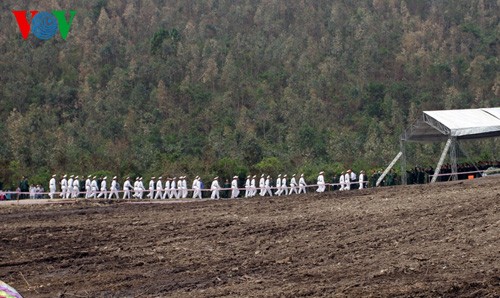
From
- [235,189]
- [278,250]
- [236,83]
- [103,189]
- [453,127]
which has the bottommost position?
[278,250]

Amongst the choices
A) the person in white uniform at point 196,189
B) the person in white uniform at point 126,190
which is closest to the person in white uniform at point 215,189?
the person in white uniform at point 196,189

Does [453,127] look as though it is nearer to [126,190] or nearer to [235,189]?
[235,189]

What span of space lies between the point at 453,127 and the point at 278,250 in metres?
16.6

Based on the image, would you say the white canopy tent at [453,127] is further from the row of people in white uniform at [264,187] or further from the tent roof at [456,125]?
the row of people in white uniform at [264,187]

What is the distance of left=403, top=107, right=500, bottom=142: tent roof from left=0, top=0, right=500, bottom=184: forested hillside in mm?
9493

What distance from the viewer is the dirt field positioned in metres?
14.0

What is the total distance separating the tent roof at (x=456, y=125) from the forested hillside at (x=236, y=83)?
949 centimetres

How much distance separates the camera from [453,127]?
108 feet

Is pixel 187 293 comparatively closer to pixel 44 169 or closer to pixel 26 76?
pixel 44 169

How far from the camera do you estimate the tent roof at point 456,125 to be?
33.3m

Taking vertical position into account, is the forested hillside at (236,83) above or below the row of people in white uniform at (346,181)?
above

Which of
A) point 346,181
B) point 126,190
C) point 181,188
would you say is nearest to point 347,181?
point 346,181

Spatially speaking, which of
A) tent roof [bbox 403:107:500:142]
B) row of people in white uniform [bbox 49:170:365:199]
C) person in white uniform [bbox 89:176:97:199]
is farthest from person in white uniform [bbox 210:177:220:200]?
tent roof [bbox 403:107:500:142]

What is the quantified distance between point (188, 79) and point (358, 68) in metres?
11.6
